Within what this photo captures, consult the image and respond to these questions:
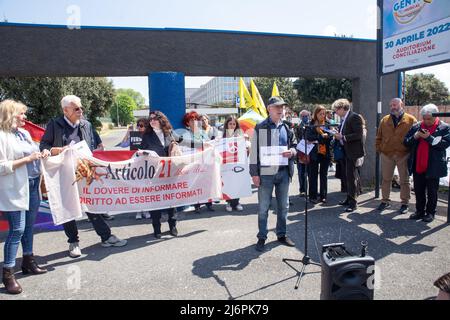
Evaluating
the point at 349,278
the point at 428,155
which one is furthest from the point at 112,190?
the point at 428,155

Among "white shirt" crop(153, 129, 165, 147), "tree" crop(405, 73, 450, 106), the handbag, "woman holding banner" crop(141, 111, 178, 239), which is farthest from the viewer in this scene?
"tree" crop(405, 73, 450, 106)

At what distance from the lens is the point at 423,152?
580cm

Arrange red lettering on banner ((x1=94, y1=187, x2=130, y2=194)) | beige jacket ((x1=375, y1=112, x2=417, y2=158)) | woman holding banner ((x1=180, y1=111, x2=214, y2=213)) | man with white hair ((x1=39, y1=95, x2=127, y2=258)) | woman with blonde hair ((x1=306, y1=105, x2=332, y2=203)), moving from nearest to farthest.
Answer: man with white hair ((x1=39, y1=95, x2=127, y2=258))
red lettering on banner ((x1=94, y1=187, x2=130, y2=194))
beige jacket ((x1=375, y1=112, x2=417, y2=158))
woman holding banner ((x1=180, y1=111, x2=214, y2=213))
woman with blonde hair ((x1=306, y1=105, x2=332, y2=203))

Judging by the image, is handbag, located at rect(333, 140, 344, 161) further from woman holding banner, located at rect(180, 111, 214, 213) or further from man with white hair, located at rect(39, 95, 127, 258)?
man with white hair, located at rect(39, 95, 127, 258)

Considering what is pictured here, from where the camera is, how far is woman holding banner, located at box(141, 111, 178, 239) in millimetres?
5395

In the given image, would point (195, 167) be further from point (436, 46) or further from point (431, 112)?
point (436, 46)

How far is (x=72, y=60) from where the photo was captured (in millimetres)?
7086

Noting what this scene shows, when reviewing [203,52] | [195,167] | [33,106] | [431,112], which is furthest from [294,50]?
[33,106]

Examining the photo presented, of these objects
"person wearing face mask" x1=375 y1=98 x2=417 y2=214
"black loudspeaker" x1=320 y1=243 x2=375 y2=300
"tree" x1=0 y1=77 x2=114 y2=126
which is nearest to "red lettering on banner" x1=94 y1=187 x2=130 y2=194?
"black loudspeaker" x1=320 y1=243 x2=375 y2=300

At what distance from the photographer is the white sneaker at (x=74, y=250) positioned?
4.68 m

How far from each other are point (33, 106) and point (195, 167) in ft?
69.6

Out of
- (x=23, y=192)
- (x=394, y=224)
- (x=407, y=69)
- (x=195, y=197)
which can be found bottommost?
(x=394, y=224)

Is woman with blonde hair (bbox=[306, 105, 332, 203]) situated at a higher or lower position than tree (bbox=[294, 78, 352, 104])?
lower

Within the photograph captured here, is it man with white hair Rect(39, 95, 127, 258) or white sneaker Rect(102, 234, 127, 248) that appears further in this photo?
white sneaker Rect(102, 234, 127, 248)
